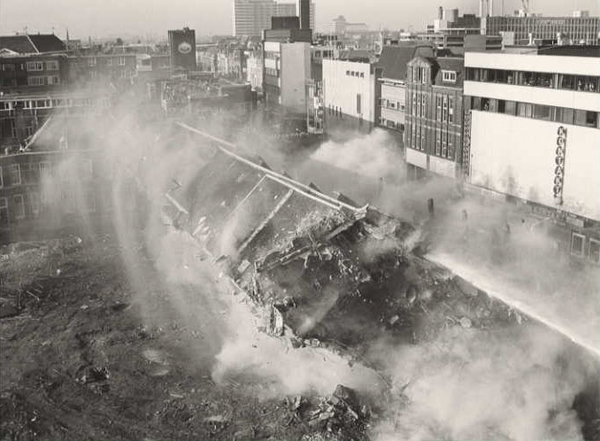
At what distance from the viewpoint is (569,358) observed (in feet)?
66.9

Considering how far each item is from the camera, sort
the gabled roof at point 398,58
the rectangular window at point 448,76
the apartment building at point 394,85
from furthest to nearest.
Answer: the apartment building at point 394,85 < the gabled roof at point 398,58 < the rectangular window at point 448,76

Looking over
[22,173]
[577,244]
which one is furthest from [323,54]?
[577,244]

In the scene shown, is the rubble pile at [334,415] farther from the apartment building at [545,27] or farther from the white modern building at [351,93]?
the apartment building at [545,27]

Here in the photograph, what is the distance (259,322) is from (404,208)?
20794 mm

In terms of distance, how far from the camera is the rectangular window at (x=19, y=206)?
39406 mm

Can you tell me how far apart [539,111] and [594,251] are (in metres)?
9.43

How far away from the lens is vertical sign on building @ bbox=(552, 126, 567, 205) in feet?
116

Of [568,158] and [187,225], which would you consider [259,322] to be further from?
[568,158]

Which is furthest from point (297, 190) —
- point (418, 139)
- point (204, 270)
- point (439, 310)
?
point (418, 139)

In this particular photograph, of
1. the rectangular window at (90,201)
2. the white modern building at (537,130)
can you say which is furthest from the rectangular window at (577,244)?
the rectangular window at (90,201)

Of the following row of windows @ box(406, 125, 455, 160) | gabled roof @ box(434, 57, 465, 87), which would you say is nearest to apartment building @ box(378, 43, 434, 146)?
row of windows @ box(406, 125, 455, 160)

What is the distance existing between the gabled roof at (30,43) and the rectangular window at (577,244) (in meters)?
60.3

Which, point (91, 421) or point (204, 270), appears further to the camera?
point (204, 270)

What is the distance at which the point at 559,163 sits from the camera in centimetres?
3575
